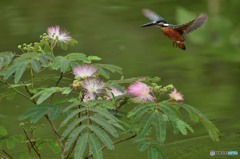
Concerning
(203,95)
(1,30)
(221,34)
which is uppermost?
(1,30)

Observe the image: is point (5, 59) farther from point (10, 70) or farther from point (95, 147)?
point (95, 147)

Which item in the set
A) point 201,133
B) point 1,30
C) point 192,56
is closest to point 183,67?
point 192,56

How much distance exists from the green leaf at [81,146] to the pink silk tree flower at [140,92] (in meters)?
0.26

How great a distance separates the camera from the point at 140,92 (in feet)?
6.97

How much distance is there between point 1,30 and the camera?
5.80m

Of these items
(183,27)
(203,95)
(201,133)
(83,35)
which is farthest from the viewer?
(83,35)

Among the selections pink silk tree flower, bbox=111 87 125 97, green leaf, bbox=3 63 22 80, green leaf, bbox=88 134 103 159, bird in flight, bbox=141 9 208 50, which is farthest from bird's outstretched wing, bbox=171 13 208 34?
green leaf, bbox=88 134 103 159

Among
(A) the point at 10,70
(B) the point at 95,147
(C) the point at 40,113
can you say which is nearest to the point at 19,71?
(A) the point at 10,70

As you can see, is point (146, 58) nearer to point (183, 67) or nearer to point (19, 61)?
point (183, 67)

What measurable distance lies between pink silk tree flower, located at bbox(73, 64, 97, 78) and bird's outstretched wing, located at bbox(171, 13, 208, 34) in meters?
0.55

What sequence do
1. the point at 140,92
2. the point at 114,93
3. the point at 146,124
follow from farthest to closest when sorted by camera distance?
the point at 114,93, the point at 140,92, the point at 146,124

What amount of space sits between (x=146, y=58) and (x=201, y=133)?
4.71 ft

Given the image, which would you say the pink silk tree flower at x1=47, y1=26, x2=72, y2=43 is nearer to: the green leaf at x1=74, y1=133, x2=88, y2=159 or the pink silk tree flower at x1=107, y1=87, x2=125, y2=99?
the pink silk tree flower at x1=107, y1=87, x2=125, y2=99

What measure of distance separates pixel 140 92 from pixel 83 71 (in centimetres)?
19
